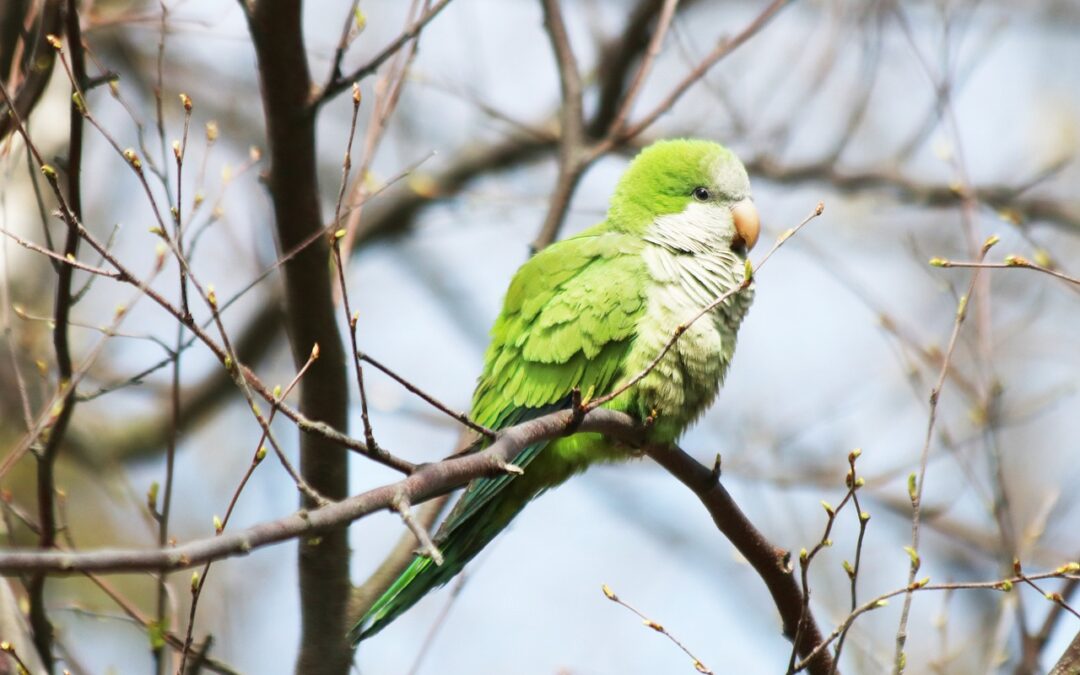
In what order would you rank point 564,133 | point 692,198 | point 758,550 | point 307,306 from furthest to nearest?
point 564,133, point 692,198, point 307,306, point 758,550

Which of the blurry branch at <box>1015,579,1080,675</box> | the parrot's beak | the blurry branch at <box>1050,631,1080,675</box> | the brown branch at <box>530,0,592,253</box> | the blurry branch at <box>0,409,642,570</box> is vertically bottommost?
the blurry branch at <box>0,409,642,570</box>

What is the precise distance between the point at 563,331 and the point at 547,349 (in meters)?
0.09

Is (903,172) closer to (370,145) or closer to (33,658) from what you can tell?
(370,145)

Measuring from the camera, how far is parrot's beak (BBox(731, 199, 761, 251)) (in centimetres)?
427

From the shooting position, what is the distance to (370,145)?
12.7ft

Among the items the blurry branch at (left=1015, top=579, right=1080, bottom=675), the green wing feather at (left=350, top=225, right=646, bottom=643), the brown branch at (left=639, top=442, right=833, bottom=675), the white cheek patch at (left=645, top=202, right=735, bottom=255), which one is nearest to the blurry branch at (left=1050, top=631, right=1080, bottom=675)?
the brown branch at (left=639, top=442, right=833, bottom=675)

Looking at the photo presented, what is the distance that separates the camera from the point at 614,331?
3.84 m

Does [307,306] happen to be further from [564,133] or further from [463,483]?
[564,133]

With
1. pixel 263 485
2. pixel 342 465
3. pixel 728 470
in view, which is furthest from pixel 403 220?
pixel 342 465

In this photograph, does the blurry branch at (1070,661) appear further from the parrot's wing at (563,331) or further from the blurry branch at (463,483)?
the parrot's wing at (563,331)

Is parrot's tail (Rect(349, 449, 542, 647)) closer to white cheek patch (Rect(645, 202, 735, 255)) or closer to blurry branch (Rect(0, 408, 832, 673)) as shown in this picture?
blurry branch (Rect(0, 408, 832, 673))

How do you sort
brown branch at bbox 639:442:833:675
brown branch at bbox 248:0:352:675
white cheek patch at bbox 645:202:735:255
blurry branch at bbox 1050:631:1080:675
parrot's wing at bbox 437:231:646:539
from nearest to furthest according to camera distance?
blurry branch at bbox 1050:631:1080:675
brown branch at bbox 248:0:352:675
brown branch at bbox 639:442:833:675
parrot's wing at bbox 437:231:646:539
white cheek patch at bbox 645:202:735:255

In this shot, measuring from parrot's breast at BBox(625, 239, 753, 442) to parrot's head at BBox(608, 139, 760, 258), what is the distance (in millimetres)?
137

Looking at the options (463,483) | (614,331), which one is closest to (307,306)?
(614,331)
